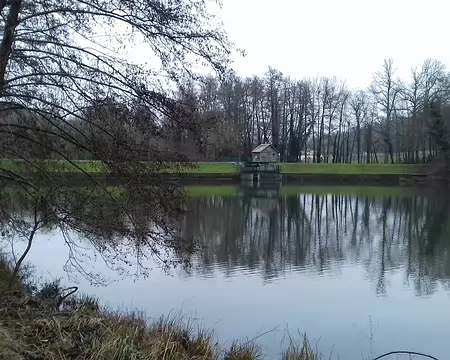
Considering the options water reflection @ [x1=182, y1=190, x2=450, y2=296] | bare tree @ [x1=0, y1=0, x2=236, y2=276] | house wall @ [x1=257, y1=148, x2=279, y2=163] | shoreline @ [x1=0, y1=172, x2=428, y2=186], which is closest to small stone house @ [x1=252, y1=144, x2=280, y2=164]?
house wall @ [x1=257, y1=148, x2=279, y2=163]

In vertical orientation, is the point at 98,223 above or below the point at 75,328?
above

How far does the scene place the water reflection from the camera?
13.4 metres

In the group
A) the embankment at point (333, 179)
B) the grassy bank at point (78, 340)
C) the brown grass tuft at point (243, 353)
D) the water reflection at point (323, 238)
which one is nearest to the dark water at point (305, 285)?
the water reflection at point (323, 238)

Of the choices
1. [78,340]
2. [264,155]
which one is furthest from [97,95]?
[264,155]

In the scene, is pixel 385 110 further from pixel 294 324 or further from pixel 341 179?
pixel 294 324

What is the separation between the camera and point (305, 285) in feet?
38.3

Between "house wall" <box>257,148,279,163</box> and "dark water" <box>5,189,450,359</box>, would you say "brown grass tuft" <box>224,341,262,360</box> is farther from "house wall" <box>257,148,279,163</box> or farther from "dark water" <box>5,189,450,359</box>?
"house wall" <box>257,148,279,163</box>

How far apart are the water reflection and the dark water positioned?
43 mm

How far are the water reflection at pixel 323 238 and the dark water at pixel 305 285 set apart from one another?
1.7 inches

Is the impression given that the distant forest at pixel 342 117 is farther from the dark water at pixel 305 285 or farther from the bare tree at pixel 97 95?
the bare tree at pixel 97 95

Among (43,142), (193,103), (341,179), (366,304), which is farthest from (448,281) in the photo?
(341,179)

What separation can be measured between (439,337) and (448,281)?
4245 millimetres

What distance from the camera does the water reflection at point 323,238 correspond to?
1336 cm

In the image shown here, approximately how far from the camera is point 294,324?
351 inches
